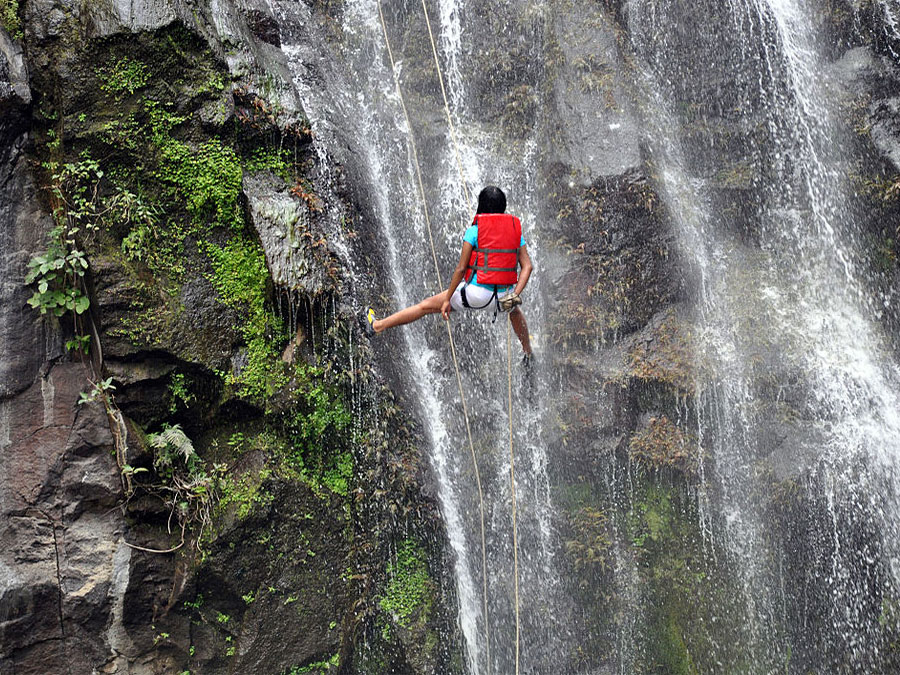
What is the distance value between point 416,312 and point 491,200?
1.19 meters

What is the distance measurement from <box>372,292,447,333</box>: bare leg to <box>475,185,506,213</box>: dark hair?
812mm

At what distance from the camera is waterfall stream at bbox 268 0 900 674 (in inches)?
284

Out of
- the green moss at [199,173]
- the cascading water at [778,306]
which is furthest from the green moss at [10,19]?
the cascading water at [778,306]

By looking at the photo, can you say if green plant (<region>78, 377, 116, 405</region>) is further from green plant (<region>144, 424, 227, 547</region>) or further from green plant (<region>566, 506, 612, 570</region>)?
green plant (<region>566, 506, 612, 570</region>)

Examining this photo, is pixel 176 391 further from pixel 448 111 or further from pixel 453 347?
pixel 448 111

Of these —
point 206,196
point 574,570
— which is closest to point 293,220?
point 206,196

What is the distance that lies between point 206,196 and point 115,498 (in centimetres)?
281

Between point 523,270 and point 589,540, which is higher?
point 523,270

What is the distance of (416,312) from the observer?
5.70m

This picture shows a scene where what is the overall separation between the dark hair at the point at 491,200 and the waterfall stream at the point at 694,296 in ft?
7.74

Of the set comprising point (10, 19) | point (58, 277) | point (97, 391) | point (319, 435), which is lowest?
point (319, 435)

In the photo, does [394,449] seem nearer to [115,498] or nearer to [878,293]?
[115,498]

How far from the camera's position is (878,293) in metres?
8.30

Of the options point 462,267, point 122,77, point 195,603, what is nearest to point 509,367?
point 462,267
